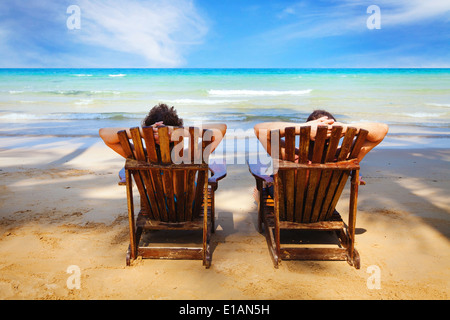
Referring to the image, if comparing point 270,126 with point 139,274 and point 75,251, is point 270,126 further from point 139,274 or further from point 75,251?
point 75,251

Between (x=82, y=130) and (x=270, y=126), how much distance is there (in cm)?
882

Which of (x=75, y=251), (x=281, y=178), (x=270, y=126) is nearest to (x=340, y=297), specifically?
(x=281, y=178)

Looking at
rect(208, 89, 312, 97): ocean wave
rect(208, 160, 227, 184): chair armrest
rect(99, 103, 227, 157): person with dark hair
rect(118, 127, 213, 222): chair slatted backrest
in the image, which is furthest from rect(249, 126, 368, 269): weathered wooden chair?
rect(208, 89, 312, 97): ocean wave

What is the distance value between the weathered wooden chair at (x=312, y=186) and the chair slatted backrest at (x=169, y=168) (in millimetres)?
573

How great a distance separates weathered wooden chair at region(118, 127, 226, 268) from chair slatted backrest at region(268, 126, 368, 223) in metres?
0.62

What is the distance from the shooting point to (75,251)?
10.4 ft

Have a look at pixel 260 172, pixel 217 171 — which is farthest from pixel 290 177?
pixel 217 171

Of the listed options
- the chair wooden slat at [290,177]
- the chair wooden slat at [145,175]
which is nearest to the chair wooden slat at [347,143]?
the chair wooden slat at [290,177]

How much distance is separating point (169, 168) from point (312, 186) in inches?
47.4

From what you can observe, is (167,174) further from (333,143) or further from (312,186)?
(333,143)

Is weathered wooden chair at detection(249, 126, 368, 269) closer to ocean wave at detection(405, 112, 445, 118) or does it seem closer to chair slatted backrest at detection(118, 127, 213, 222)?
chair slatted backrest at detection(118, 127, 213, 222)

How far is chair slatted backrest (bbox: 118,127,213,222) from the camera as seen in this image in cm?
261
